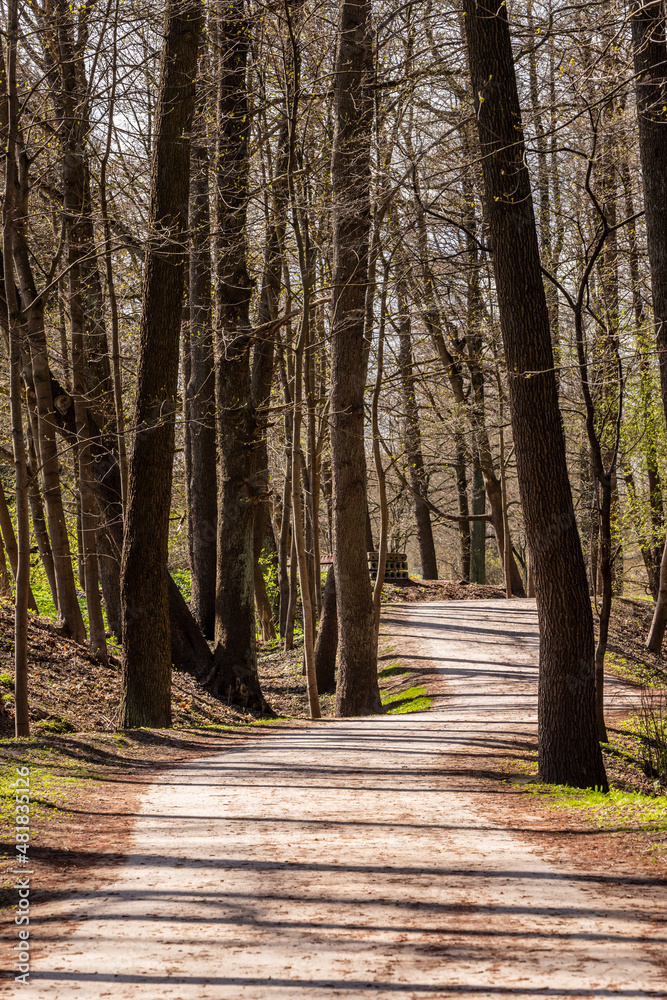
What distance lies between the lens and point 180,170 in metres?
10.3

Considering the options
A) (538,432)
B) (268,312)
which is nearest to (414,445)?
(268,312)

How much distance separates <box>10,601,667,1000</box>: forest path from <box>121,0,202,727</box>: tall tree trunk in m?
2.57

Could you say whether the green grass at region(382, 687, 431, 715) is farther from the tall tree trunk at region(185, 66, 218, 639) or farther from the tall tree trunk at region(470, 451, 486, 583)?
the tall tree trunk at region(470, 451, 486, 583)

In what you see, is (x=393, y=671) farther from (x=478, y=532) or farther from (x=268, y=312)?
(x=478, y=532)

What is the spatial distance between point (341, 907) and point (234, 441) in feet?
33.1

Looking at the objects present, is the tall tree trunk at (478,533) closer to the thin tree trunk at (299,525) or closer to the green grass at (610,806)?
the thin tree trunk at (299,525)

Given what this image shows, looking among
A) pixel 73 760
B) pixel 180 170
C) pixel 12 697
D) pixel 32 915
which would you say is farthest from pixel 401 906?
pixel 180 170

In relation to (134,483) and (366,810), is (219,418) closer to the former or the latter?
(134,483)

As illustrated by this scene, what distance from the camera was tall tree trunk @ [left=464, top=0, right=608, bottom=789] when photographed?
284 inches

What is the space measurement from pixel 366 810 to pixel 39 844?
222 cm

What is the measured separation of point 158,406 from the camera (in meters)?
10.0

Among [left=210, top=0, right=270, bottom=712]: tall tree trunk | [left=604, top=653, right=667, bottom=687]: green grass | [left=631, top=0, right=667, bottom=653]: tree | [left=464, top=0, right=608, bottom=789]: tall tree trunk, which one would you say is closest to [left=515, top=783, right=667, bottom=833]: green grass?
[left=464, top=0, right=608, bottom=789]: tall tree trunk

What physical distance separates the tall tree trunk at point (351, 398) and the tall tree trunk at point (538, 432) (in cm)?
529

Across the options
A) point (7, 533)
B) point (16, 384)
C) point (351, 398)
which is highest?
point (351, 398)
